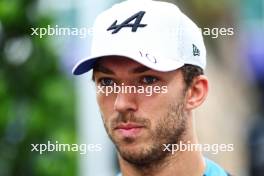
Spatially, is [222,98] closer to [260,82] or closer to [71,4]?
[260,82]

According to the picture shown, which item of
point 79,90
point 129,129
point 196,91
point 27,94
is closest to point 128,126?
point 129,129

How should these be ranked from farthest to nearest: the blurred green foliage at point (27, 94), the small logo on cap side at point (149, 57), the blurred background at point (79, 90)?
the blurred green foliage at point (27, 94), the blurred background at point (79, 90), the small logo on cap side at point (149, 57)

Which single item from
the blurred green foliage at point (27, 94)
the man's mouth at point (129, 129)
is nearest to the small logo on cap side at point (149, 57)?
the man's mouth at point (129, 129)

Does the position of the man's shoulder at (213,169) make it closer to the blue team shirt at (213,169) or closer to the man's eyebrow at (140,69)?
the blue team shirt at (213,169)

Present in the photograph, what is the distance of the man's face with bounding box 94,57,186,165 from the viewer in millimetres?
1243

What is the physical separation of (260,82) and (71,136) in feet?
1.24

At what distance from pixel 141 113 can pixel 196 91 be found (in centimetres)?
9

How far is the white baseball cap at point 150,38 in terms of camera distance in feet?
3.93

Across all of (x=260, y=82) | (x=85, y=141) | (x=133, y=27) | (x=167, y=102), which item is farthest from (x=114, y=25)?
(x=260, y=82)

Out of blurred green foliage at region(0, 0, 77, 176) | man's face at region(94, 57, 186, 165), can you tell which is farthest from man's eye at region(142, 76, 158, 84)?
blurred green foliage at region(0, 0, 77, 176)

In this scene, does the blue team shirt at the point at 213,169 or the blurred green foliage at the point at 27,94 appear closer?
the blue team shirt at the point at 213,169

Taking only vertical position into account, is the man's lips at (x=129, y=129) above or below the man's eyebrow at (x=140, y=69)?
below

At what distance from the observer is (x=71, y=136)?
1540 mm

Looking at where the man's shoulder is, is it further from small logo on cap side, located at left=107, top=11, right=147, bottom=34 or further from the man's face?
small logo on cap side, located at left=107, top=11, right=147, bottom=34
